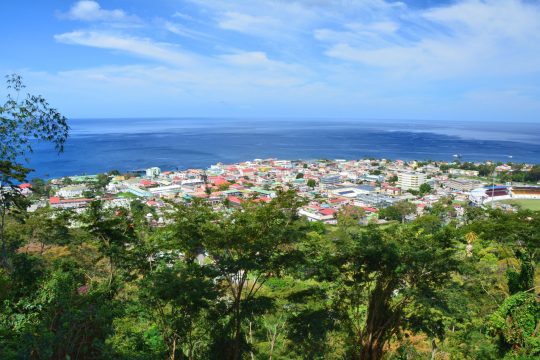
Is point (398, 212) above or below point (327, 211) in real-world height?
above

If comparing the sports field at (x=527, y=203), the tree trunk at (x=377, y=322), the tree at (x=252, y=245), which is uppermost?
the tree at (x=252, y=245)

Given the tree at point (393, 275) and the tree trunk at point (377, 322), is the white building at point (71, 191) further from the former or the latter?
the tree trunk at point (377, 322)

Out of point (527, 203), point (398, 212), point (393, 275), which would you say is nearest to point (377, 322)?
point (393, 275)

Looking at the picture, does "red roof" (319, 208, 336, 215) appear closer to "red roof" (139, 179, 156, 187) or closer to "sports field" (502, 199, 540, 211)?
"sports field" (502, 199, 540, 211)

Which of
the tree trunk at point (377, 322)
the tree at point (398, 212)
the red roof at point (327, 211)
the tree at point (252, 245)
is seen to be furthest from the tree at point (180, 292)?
the red roof at point (327, 211)

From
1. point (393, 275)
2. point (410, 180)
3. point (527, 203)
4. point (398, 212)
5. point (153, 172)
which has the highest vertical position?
point (393, 275)

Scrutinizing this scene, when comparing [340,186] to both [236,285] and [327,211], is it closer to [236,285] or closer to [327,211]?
[327,211]
